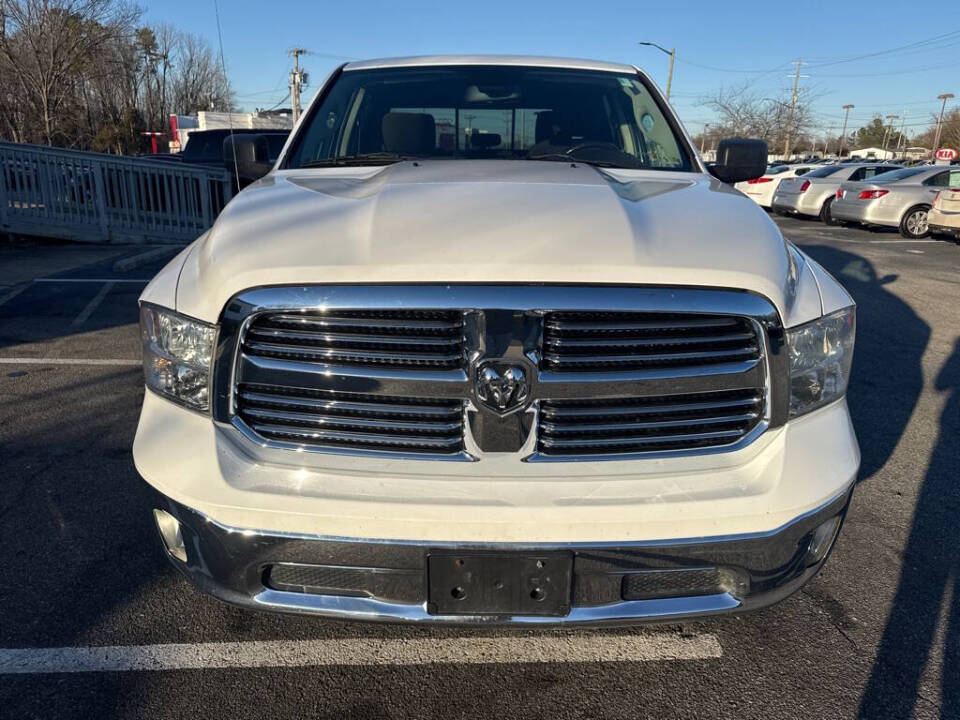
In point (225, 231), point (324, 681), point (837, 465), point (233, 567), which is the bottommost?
point (324, 681)

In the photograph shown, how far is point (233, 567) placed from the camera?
1.85m

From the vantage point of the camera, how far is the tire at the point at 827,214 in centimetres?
1817

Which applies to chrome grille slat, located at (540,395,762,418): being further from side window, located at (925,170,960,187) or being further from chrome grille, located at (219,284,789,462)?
side window, located at (925,170,960,187)

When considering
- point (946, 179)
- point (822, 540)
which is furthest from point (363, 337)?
point (946, 179)

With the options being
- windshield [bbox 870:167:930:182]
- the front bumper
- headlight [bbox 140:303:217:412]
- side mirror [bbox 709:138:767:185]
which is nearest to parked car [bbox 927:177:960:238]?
the front bumper

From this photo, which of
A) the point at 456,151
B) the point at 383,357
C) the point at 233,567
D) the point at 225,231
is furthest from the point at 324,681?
the point at 456,151

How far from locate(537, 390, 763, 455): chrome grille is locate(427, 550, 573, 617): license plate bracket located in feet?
0.94

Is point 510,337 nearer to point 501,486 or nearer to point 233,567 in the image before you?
point 501,486

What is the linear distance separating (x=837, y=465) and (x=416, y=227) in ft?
4.28

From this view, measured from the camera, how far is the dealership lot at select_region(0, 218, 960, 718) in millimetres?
2139

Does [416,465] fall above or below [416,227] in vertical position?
below

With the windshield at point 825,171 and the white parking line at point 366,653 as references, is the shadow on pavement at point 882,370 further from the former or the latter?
the windshield at point 825,171

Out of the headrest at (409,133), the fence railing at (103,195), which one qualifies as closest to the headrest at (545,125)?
the headrest at (409,133)

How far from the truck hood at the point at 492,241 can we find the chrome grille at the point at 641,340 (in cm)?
10
